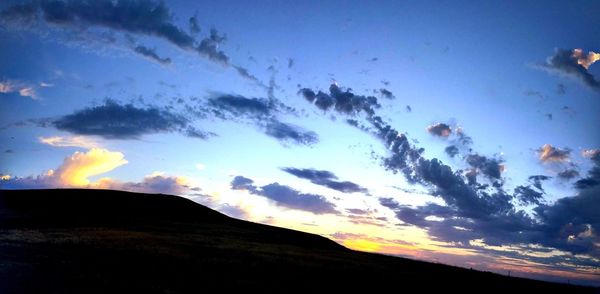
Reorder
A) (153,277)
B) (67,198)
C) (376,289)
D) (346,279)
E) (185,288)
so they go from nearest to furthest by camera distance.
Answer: (185,288)
(153,277)
(376,289)
(346,279)
(67,198)

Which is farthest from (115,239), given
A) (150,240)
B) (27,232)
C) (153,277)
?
(153,277)

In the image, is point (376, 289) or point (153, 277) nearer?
point (153, 277)

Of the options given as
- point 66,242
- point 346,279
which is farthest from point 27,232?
point 346,279

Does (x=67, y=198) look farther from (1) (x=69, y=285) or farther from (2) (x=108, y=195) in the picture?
(1) (x=69, y=285)

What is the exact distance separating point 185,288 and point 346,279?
63.6 ft

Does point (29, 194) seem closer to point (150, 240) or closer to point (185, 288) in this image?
point (150, 240)

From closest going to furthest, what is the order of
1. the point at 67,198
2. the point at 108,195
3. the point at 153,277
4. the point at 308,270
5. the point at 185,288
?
the point at 185,288 < the point at 153,277 < the point at 308,270 < the point at 67,198 < the point at 108,195

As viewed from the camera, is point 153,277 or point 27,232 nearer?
point 153,277

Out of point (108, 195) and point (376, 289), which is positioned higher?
point (108, 195)

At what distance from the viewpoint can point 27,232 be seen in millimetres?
56188

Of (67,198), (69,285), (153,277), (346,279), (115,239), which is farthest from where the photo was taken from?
(67,198)

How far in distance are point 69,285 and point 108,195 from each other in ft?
343

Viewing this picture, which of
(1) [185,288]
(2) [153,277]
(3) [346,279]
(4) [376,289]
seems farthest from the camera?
(3) [346,279]

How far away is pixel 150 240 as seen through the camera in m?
59.2
